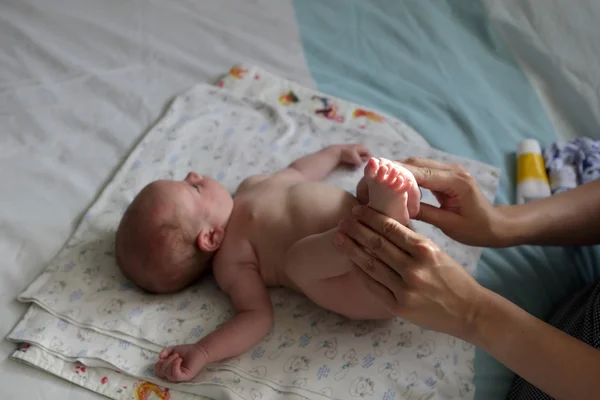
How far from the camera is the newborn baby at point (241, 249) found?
103 centimetres

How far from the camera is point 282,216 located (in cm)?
118

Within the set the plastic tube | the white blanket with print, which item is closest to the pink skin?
the white blanket with print

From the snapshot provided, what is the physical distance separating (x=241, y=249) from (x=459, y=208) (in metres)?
0.44

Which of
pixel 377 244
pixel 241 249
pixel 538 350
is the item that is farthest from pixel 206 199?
pixel 538 350

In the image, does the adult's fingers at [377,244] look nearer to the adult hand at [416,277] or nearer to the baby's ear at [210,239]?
the adult hand at [416,277]

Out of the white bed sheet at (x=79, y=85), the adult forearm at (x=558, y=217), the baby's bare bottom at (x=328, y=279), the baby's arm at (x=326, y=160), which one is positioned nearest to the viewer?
the baby's bare bottom at (x=328, y=279)

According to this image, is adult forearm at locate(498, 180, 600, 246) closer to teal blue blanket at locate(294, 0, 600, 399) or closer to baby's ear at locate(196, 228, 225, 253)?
teal blue blanket at locate(294, 0, 600, 399)

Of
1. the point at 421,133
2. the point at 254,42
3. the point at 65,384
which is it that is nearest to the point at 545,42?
the point at 421,133

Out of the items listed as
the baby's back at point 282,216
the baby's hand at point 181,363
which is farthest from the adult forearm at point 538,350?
the baby's hand at point 181,363

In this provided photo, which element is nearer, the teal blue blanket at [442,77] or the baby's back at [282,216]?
the baby's back at [282,216]

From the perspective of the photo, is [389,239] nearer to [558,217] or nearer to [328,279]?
[328,279]

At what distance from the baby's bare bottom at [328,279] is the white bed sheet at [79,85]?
0.44 metres

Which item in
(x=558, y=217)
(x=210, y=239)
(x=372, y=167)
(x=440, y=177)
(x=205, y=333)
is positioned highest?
(x=372, y=167)

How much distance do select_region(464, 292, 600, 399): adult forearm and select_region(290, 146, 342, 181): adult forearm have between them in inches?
23.2
